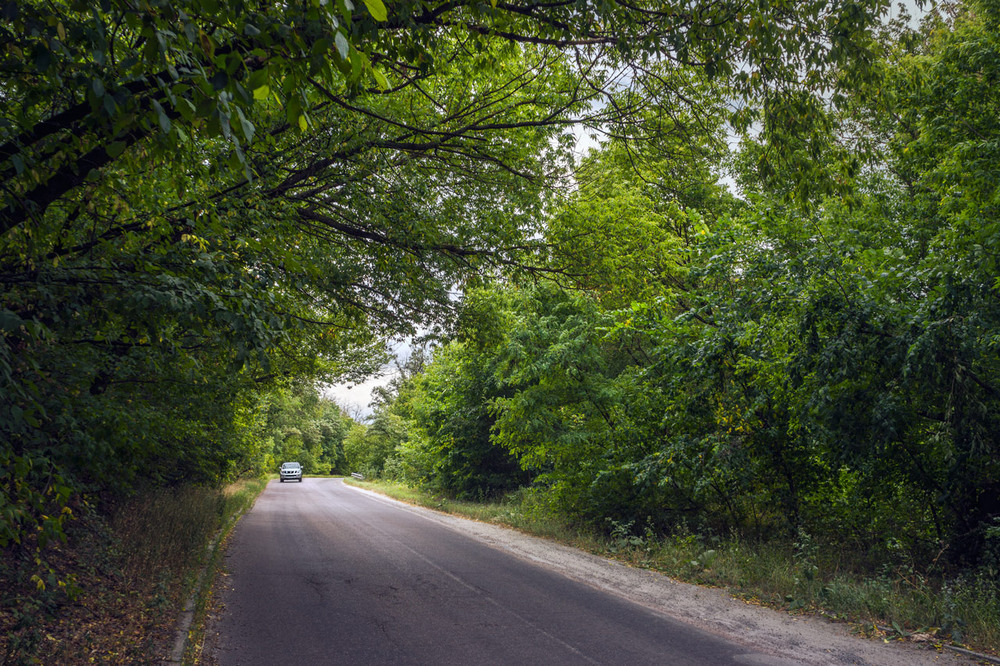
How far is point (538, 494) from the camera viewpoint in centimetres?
1794

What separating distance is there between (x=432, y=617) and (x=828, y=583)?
571 centimetres

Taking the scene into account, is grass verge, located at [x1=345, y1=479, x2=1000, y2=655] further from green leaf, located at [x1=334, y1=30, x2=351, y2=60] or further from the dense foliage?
green leaf, located at [x1=334, y1=30, x2=351, y2=60]

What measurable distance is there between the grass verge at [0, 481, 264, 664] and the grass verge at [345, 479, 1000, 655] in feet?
24.7

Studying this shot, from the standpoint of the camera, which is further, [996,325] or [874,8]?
[996,325]

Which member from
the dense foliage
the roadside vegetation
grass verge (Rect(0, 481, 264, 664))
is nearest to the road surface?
grass verge (Rect(0, 481, 264, 664))

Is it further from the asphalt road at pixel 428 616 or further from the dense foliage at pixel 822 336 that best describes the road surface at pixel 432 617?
the dense foliage at pixel 822 336

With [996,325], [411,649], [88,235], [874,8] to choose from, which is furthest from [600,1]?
[996,325]

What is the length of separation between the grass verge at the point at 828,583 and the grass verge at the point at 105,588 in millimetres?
7530

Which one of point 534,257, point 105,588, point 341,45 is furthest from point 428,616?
point 341,45

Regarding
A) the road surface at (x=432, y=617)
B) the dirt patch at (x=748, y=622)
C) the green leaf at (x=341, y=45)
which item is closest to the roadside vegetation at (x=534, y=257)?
the green leaf at (x=341, y=45)

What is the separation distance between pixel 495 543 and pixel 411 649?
7.98m

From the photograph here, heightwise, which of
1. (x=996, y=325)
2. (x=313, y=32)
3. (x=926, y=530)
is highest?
(x=996, y=325)

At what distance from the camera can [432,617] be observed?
7.09 m

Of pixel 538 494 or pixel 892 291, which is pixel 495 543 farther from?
pixel 892 291
